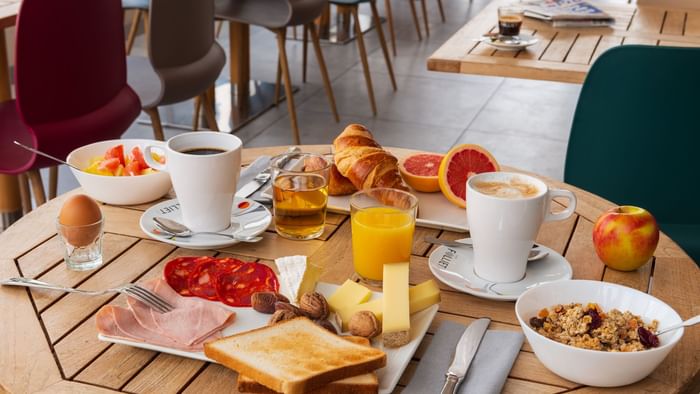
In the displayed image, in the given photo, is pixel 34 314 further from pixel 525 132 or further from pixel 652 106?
pixel 525 132

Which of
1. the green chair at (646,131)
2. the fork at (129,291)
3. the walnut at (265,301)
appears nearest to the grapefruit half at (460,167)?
the walnut at (265,301)

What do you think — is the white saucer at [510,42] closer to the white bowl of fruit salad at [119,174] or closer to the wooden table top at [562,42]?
the wooden table top at [562,42]

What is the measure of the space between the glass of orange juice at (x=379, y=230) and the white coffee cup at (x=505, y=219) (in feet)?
0.34

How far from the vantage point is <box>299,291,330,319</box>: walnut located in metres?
1.14

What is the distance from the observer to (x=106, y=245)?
1405 mm

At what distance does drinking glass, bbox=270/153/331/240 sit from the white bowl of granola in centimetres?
44

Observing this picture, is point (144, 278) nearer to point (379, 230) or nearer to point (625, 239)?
point (379, 230)

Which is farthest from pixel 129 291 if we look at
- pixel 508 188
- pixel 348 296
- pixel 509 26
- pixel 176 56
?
pixel 176 56

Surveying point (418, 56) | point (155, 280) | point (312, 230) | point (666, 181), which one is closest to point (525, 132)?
point (418, 56)

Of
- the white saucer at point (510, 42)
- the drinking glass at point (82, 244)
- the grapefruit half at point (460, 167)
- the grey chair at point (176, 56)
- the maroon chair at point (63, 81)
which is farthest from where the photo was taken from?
the grey chair at point (176, 56)

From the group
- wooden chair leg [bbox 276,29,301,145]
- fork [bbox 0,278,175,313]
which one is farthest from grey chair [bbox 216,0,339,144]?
fork [bbox 0,278,175,313]

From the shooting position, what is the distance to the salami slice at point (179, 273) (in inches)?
48.7

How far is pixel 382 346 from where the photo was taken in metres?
1.10

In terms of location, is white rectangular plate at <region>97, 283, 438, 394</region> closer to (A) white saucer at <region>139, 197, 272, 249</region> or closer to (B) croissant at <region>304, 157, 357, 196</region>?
(A) white saucer at <region>139, 197, 272, 249</region>
